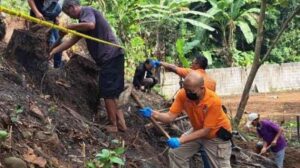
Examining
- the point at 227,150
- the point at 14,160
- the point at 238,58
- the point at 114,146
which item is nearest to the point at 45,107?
the point at 114,146

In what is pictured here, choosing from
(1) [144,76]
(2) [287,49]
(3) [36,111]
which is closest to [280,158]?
(1) [144,76]

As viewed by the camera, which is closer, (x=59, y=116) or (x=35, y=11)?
(x=59, y=116)

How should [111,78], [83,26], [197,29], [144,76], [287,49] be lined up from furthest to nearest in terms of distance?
1. [287,49]
2. [197,29]
3. [144,76]
4. [111,78]
5. [83,26]

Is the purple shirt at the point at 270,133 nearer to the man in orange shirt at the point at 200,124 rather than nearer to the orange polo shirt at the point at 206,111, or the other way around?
the man in orange shirt at the point at 200,124

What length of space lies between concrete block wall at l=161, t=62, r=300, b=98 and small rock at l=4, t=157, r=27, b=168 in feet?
64.3

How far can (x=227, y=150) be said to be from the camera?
5.70m

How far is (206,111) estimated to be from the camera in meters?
5.39

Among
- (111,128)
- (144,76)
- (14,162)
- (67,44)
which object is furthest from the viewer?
(144,76)

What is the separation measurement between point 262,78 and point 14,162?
22.1 meters

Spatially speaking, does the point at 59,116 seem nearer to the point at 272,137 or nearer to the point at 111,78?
the point at 111,78

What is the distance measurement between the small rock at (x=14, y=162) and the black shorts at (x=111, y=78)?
2049mm

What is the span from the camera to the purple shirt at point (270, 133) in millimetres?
8594

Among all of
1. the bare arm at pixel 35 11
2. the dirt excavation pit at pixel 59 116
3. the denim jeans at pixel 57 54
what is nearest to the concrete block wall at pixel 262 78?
the dirt excavation pit at pixel 59 116

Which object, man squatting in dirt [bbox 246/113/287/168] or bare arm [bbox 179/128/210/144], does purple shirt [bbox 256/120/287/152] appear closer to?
man squatting in dirt [bbox 246/113/287/168]
